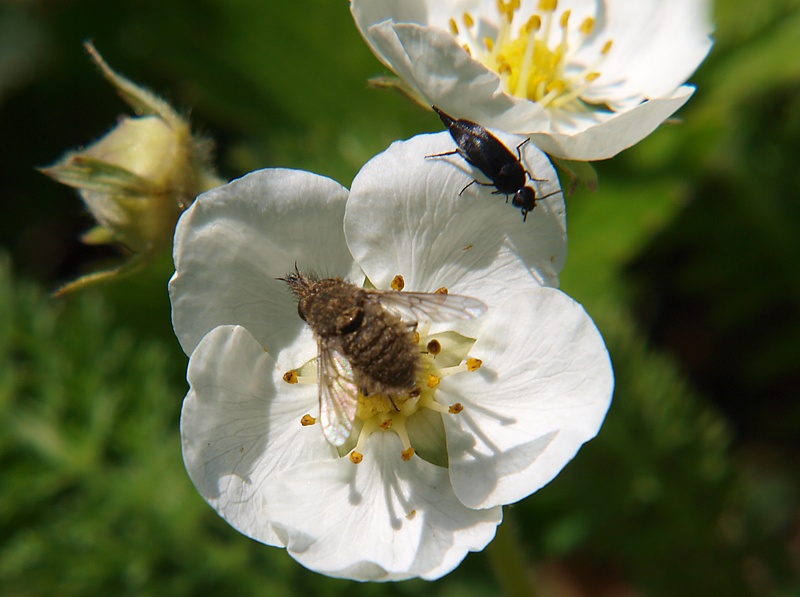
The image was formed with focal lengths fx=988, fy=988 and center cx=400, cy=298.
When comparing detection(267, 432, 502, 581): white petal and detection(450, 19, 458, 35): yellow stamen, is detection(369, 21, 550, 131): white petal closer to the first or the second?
detection(450, 19, 458, 35): yellow stamen

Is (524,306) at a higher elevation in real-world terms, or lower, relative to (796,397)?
higher

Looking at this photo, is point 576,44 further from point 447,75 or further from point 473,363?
point 473,363

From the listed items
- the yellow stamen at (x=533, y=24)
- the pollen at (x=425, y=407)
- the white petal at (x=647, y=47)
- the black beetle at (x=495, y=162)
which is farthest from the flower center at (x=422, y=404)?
the yellow stamen at (x=533, y=24)

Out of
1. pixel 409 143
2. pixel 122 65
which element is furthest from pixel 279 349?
pixel 122 65

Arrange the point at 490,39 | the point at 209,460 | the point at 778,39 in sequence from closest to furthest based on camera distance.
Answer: the point at 209,460
the point at 490,39
the point at 778,39

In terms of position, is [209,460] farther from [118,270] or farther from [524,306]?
[524,306]

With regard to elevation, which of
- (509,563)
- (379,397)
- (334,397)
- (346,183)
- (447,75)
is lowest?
(509,563)

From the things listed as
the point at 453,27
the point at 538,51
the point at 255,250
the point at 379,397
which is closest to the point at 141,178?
the point at 255,250
